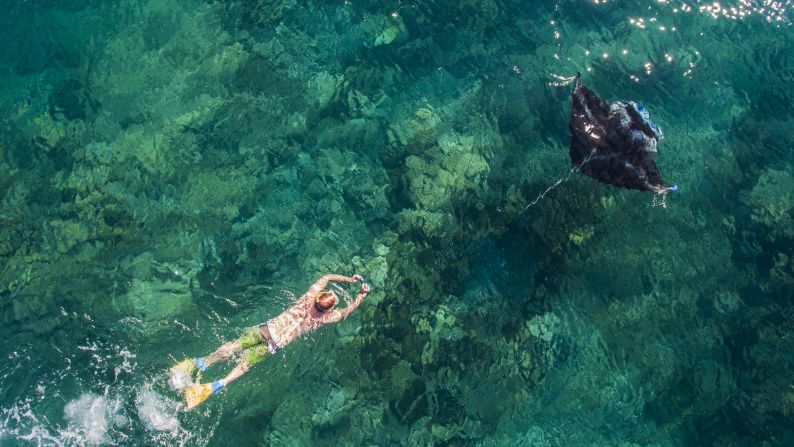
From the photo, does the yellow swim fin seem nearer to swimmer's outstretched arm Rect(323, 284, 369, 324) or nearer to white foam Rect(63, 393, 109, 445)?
white foam Rect(63, 393, 109, 445)

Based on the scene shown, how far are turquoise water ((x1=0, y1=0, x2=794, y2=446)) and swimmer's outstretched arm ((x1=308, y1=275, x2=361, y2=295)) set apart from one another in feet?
2.02

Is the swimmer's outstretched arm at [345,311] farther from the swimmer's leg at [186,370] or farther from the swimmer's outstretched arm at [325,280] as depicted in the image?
the swimmer's leg at [186,370]

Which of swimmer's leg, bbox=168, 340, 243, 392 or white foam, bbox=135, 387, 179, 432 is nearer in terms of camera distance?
white foam, bbox=135, 387, 179, 432

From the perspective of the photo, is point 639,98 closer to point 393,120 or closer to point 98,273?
point 393,120

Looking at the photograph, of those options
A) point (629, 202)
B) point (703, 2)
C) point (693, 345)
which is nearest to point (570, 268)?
point (629, 202)

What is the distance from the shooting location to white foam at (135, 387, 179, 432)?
990 cm

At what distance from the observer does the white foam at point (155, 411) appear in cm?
990

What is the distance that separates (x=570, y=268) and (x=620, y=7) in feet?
26.1

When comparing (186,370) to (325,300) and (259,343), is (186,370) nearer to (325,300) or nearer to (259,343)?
(259,343)

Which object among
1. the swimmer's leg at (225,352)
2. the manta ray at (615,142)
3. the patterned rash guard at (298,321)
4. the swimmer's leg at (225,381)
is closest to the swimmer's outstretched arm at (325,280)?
the patterned rash guard at (298,321)

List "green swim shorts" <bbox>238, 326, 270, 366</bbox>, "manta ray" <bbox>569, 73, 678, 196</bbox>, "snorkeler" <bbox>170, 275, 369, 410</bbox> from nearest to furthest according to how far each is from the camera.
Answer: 1. "snorkeler" <bbox>170, 275, 369, 410</bbox>
2. "green swim shorts" <bbox>238, 326, 270, 366</bbox>
3. "manta ray" <bbox>569, 73, 678, 196</bbox>

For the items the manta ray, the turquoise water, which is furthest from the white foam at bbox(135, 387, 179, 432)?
the manta ray

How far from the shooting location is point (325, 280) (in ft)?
36.6

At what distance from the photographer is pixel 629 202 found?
1299 cm
